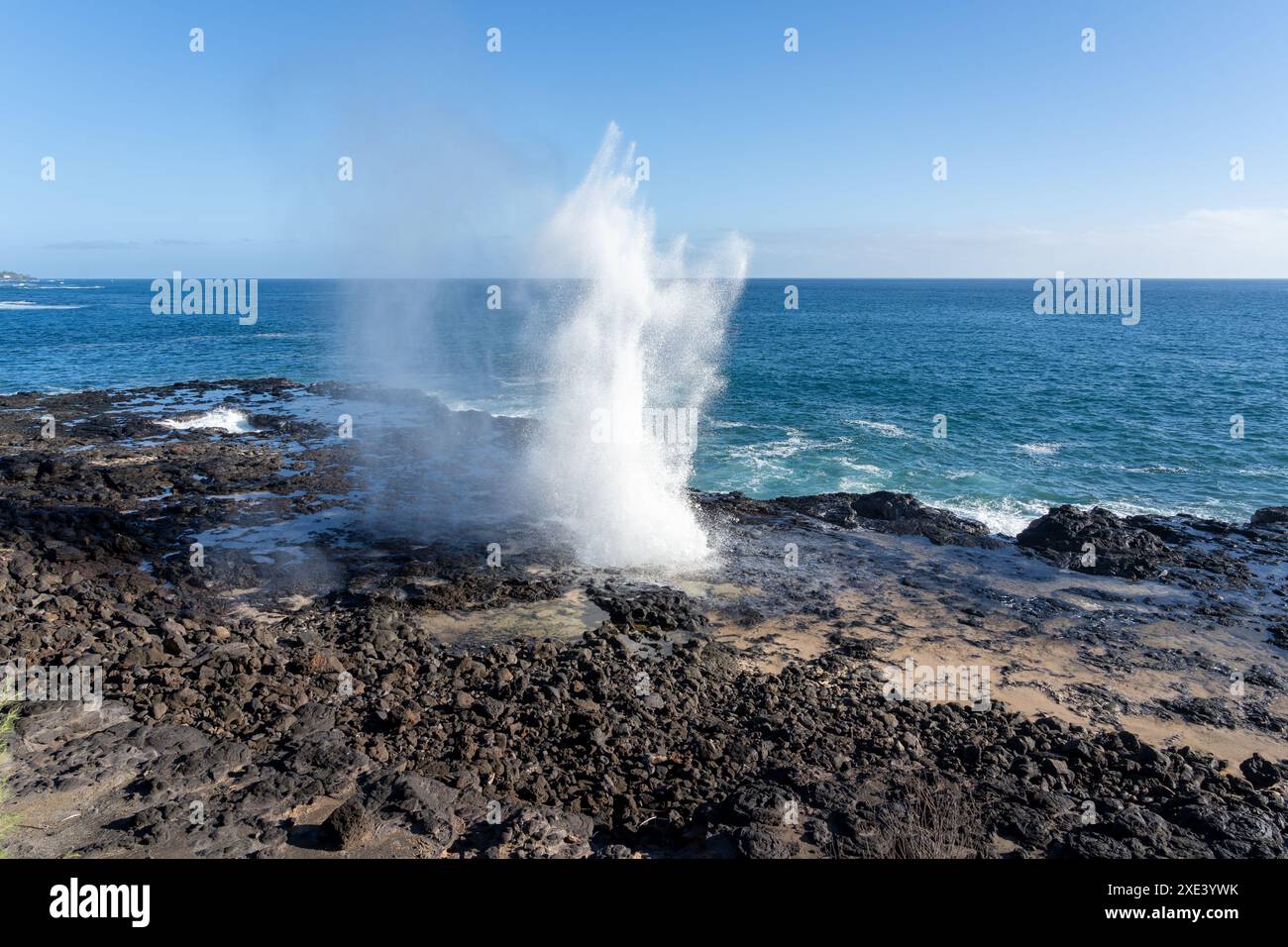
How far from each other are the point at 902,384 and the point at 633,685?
4578 centimetres

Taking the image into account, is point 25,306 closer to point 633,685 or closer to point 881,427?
point 881,427

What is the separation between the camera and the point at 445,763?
1162 cm

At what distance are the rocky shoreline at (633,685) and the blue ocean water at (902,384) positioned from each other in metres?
6.09

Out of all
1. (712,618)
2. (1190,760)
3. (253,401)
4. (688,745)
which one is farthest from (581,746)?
(253,401)

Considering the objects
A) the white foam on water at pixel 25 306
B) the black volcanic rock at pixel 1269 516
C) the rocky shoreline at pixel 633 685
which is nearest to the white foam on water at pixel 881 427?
the rocky shoreline at pixel 633 685

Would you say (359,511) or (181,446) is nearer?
(359,511)

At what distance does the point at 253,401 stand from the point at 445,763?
3738 centimetres

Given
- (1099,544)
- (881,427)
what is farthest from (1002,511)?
(881,427)

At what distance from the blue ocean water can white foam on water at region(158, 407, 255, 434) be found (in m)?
9.75

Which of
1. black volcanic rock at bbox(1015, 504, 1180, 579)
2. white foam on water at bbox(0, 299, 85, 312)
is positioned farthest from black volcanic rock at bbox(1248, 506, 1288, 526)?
white foam on water at bbox(0, 299, 85, 312)

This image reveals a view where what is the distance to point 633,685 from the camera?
1429cm

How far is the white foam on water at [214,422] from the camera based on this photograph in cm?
3547

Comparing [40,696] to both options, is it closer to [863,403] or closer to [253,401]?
[253,401]

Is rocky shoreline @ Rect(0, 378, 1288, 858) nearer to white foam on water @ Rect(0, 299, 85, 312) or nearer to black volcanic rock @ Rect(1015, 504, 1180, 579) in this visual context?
black volcanic rock @ Rect(1015, 504, 1180, 579)
